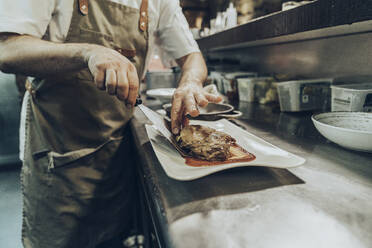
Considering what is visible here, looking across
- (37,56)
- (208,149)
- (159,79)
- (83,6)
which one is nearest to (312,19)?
(208,149)

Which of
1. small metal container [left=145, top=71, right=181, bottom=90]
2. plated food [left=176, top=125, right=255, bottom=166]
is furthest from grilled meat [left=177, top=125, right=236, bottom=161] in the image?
small metal container [left=145, top=71, right=181, bottom=90]

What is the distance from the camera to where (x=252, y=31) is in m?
1.63

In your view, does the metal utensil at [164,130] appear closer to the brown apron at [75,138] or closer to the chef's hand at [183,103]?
the chef's hand at [183,103]

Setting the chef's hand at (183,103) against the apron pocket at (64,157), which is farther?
the apron pocket at (64,157)

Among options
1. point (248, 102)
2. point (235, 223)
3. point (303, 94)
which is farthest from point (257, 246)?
point (248, 102)

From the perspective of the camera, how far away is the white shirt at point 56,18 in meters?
0.99

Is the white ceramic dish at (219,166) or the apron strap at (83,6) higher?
the apron strap at (83,6)

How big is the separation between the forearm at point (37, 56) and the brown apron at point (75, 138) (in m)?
0.21

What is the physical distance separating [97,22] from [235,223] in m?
1.17

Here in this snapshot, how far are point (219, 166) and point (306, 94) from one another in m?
1.15

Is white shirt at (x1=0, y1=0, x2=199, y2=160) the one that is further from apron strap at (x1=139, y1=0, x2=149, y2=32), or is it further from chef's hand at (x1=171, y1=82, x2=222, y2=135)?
chef's hand at (x1=171, y1=82, x2=222, y2=135)

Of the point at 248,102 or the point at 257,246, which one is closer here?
the point at 257,246

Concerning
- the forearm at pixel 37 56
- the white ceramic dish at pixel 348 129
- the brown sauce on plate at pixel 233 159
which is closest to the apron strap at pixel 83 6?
the forearm at pixel 37 56

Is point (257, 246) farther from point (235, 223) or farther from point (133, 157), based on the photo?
point (133, 157)
